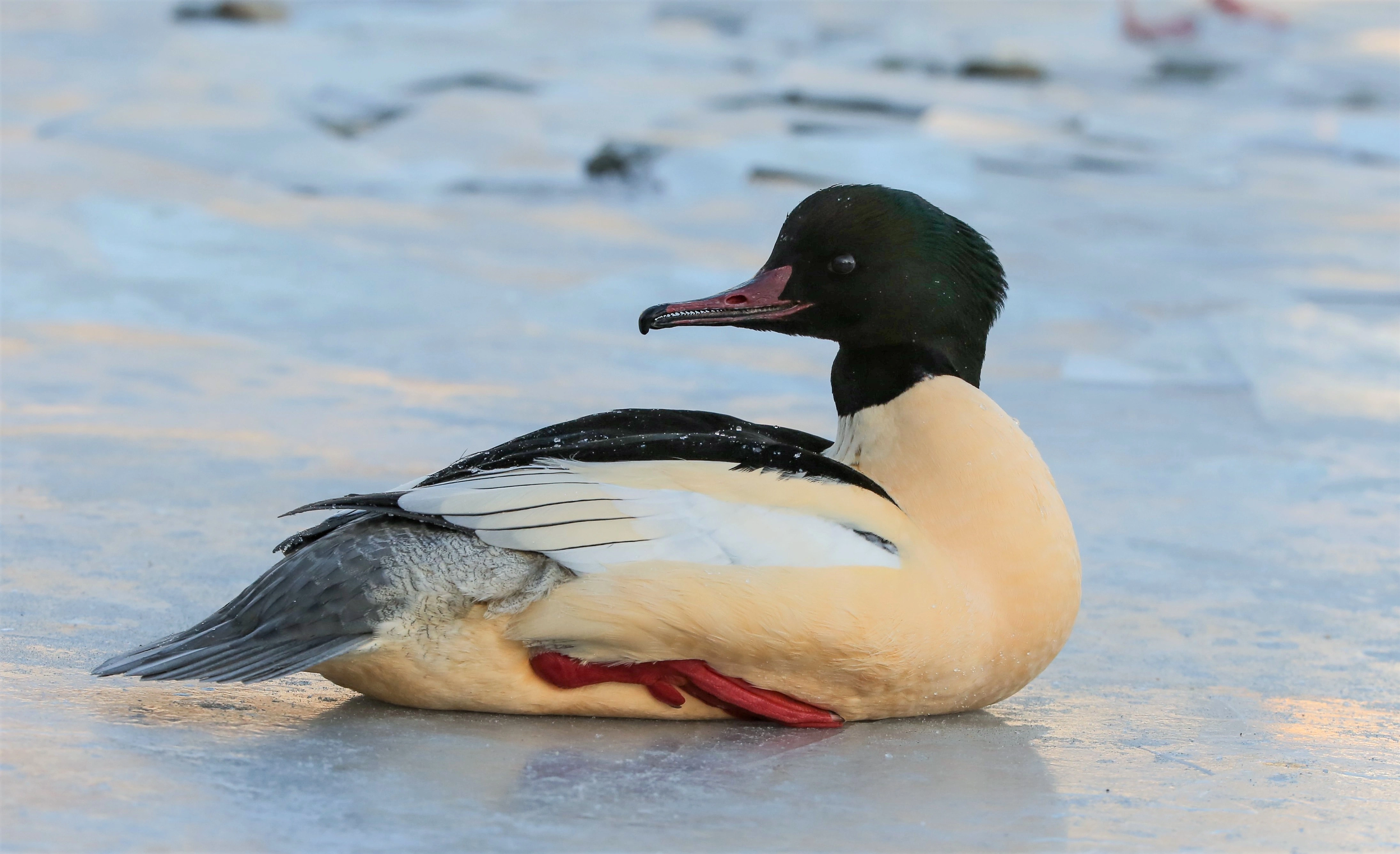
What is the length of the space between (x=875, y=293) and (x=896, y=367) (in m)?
0.15

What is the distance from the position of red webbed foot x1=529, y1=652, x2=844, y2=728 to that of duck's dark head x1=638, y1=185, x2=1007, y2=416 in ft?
1.99

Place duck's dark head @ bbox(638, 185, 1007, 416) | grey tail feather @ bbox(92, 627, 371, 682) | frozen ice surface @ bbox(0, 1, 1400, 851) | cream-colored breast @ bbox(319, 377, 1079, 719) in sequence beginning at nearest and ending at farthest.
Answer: frozen ice surface @ bbox(0, 1, 1400, 851), grey tail feather @ bbox(92, 627, 371, 682), cream-colored breast @ bbox(319, 377, 1079, 719), duck's dark head @ bbox(638, 185, 1007, 416)

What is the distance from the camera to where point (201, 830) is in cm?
220

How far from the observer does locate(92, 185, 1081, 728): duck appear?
2730mm

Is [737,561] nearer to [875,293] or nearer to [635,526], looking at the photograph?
[635,526]

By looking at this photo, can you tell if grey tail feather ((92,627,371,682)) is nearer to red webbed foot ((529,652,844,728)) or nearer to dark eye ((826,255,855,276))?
red webbed foot ((529,652,844,728))

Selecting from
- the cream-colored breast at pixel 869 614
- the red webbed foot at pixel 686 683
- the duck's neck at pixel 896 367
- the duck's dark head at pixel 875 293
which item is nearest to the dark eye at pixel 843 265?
the duck's dark head at pixel 875 293

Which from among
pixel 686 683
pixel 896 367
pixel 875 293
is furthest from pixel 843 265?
pixel 686 683

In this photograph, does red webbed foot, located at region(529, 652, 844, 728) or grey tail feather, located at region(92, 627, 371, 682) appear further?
red webbed foot, located at region(529, 652, 844, 728)

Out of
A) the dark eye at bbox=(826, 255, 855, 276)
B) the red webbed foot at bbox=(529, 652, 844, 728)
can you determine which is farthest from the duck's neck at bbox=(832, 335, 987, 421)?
the red webbed foot at bbox=(529, 652, 844, 728)

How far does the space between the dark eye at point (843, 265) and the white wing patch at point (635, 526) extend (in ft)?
1.73

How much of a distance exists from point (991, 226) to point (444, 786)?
734 cm

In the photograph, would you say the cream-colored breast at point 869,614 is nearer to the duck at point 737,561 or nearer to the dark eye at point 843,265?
the duck at point 737,561

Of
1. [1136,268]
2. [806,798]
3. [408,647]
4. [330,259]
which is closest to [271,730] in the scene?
[408,647]
